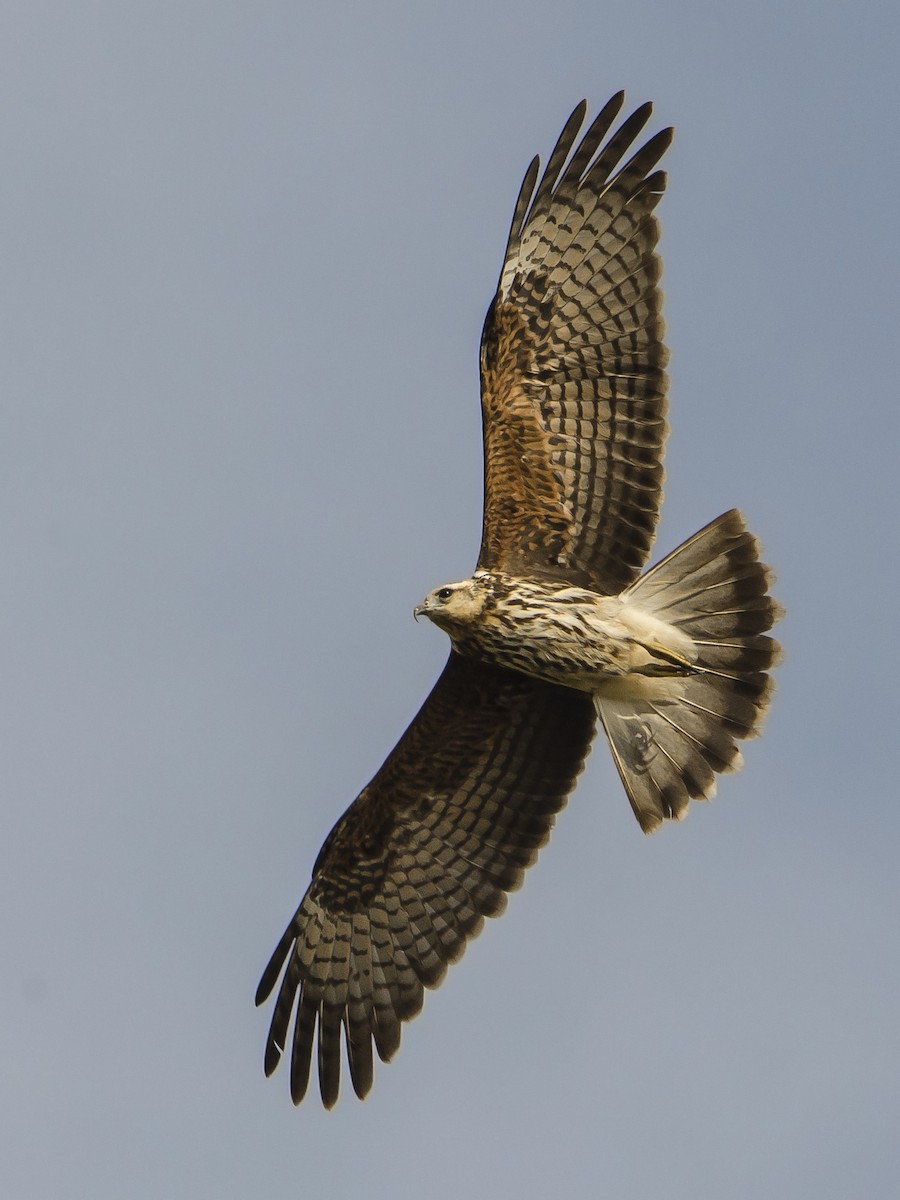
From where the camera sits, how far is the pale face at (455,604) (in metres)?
13.9

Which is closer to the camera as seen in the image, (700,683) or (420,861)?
(700,683)

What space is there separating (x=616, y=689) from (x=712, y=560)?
1.04m

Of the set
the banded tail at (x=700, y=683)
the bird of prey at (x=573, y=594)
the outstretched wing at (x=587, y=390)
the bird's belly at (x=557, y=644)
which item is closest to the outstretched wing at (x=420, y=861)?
the bird of prey at (x=573, y=594)

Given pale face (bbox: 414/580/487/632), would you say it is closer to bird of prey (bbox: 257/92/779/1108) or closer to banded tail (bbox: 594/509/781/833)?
bird of prey (bbox: 257/92/779/1108)

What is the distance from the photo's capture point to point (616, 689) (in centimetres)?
1436

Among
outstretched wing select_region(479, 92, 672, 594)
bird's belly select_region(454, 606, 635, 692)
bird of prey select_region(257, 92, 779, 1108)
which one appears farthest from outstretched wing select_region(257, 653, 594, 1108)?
outstretched wing select_region(479, 92, 672, 594)

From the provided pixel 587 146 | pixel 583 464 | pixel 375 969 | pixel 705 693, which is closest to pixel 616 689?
pixel 705 693

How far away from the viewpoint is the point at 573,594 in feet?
46.2

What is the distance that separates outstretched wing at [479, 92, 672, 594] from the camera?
14234 mm

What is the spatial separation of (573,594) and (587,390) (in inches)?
51.9

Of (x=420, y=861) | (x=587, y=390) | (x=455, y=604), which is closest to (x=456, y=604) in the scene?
(x=455, y=604)

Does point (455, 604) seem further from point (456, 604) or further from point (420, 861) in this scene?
point (420, 861)

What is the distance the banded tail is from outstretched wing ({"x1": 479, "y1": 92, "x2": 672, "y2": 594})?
13.9 inches

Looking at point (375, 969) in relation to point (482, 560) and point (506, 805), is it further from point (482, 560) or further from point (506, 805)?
point (482, 560)
